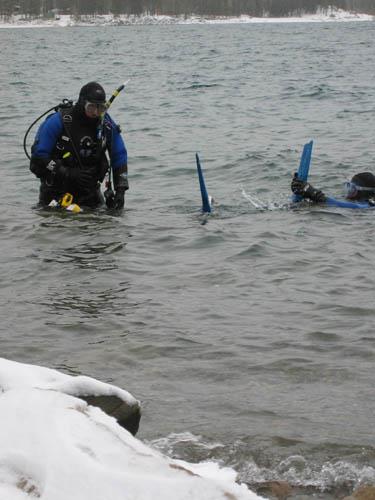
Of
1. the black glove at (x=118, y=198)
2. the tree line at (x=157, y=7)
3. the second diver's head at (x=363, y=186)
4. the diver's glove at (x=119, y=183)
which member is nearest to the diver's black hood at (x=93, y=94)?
the diver's glove at (x=119, y=183)

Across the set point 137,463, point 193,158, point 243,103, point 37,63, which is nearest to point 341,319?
point 137,463

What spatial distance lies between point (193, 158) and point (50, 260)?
20.4 feet

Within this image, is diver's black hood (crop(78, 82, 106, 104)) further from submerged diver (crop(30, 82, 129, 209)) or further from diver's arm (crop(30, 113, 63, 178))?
diver's arm (crop(30, 113, 63, 178))

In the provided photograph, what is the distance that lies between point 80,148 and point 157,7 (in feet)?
347

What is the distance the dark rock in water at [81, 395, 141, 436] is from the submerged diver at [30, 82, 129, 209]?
5.10m

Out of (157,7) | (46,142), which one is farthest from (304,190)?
(157,7)

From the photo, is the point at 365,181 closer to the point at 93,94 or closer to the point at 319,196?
the point at 319,196

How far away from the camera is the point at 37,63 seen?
33469 mm

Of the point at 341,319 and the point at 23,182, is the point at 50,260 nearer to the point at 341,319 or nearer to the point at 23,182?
the point at 341,319

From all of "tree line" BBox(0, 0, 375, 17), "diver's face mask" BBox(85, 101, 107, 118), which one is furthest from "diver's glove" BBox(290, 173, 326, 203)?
"tree line" BBox(0, 0, 375, 17)

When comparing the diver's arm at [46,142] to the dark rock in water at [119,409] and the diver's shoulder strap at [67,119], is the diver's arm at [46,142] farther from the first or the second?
the dark rock in water at [119,409]

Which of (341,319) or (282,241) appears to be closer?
(341,319)

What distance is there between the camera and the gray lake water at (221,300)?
4277mm

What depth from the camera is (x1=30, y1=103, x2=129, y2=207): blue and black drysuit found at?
8484 mm
